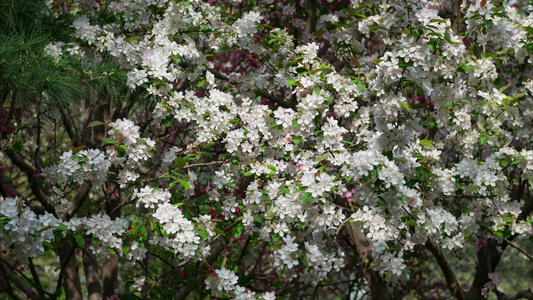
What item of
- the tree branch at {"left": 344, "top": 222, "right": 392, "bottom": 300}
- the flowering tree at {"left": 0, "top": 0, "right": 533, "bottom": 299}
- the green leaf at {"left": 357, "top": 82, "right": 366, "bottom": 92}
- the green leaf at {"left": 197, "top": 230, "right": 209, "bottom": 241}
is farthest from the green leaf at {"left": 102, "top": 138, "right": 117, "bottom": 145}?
the tree branch at {"left": 344, "top": 222, "right": 392, "bottom": 300}

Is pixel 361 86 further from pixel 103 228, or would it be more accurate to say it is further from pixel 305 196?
pixel 103 228

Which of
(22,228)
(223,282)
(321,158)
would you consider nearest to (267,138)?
(321,158)

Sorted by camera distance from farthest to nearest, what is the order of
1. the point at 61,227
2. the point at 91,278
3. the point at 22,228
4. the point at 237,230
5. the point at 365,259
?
the point at 91,278 < the point at 365,259 < the point at 237,230 < the point at 61,227 < the point at 22,228

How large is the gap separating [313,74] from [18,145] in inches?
78.2

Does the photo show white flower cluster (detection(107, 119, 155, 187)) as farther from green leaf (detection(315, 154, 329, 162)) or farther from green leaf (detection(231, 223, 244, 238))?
green leaf (detection(315, 154, 329, 162))

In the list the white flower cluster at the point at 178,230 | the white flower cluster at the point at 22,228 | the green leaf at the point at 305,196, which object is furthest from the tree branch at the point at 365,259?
the white flower cluster at the point at 22,228

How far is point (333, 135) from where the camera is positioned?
9.96 ft

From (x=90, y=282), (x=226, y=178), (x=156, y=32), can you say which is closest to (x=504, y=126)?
(x=226, y=178)

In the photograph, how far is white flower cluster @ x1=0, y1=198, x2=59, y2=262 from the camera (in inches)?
96.0

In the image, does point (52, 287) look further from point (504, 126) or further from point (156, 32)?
point (504, 126)

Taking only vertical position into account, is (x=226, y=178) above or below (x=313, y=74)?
below

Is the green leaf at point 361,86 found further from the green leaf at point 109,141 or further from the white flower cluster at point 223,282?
the green leaf at point 109,141

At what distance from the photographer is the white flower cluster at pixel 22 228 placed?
8.00 ft

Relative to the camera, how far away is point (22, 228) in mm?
2463
